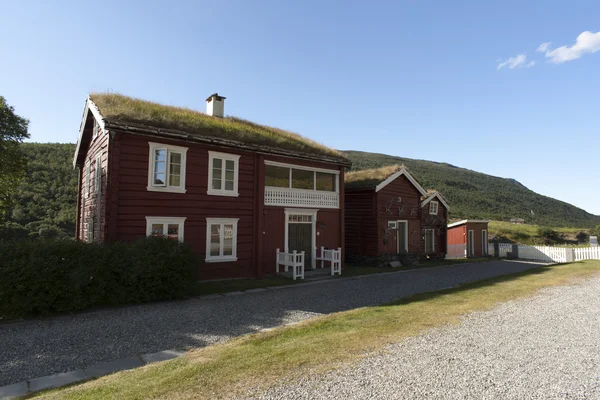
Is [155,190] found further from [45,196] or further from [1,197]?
[45,196]

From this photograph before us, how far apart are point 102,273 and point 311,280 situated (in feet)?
26.7

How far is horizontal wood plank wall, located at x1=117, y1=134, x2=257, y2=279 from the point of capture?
12.5 m

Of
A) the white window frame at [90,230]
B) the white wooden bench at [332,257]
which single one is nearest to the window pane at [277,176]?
the white wooden bench at [332,257]

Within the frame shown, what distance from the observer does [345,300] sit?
11.0 metres

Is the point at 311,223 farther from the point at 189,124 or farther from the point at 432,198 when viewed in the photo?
the point at 432,198

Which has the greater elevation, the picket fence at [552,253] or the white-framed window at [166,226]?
the white-framed window at [166,226]

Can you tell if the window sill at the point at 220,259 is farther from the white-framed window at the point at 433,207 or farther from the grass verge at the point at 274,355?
the white-framed window at the point at 433,207

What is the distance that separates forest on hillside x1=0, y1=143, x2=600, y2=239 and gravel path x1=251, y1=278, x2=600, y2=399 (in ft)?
49.0

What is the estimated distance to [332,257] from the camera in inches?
644

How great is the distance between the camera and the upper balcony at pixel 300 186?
16.7 m

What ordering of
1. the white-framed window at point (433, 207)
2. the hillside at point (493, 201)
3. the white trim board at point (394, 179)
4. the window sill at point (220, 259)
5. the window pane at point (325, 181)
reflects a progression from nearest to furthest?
the window sill at point (220, 259)
the window pane at point (325, 181)
the white trim board at point (394, 179)
the white-framed window at point (433, 207)
the hillside at point (493, 201)

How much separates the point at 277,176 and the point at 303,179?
162 cm

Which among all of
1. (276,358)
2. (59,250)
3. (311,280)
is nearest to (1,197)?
(59,250)

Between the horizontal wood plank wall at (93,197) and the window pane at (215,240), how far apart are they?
4.00 m
